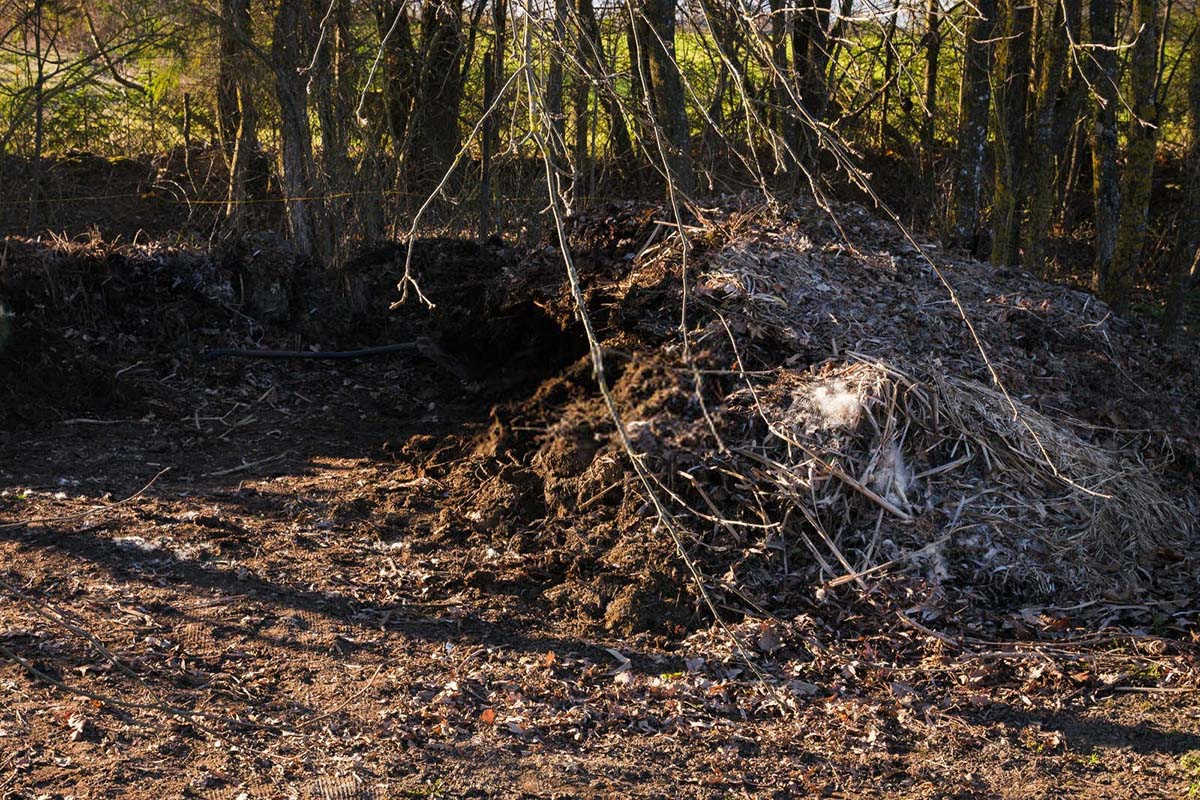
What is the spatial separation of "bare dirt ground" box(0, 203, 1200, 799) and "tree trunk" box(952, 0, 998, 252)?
171 inches

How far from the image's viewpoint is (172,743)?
331 cm

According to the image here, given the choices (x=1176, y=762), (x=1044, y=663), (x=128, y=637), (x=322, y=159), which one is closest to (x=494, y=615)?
(x=128, y=637)

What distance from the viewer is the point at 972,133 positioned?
331 inches

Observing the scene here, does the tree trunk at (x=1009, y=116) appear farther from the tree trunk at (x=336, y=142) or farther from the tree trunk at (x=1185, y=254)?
the tree trunk at (x=336, y=142)

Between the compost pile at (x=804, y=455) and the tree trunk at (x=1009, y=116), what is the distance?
2.88m

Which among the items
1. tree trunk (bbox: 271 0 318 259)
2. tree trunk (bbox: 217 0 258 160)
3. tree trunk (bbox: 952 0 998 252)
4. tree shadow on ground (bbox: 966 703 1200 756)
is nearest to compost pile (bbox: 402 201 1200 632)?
tree shadow on ground (bbox: 966 703 1200 756)

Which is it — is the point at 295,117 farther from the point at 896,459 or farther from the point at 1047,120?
the point at 1047,120

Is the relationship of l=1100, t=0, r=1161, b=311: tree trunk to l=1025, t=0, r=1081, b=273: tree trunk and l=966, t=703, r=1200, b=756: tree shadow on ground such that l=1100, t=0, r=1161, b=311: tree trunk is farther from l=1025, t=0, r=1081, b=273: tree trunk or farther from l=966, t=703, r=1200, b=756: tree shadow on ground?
l=966, t=703, r=1200, b=756: tree shadow on ground

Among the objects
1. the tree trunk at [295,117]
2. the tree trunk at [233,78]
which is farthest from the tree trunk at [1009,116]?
the tree trunk at [233,78]

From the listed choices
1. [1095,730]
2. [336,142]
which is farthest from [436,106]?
[1095,730]

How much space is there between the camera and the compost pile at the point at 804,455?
14.9ft

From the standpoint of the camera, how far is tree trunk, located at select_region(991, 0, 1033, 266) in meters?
Result: 8.46

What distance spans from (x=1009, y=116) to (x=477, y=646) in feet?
25.8

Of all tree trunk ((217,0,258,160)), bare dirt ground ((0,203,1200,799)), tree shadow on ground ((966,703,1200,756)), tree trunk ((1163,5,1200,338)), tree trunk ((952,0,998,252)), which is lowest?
tree shadow on ground ((966,703,1200,756))
